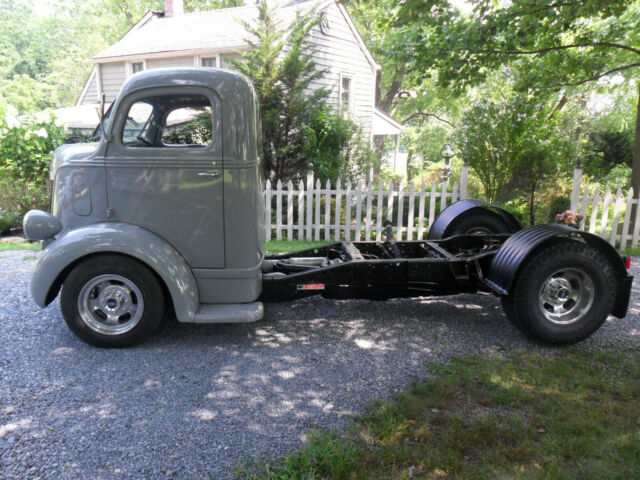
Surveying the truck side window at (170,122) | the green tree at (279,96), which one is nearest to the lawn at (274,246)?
the green tree at (279,96)

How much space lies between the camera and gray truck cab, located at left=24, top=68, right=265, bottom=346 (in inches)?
166

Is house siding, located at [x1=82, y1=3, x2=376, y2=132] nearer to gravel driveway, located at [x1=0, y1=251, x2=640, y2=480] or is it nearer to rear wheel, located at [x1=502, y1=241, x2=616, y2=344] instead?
gravel driveway, located at [x1=0, y1=251, x2=640, y2=480]

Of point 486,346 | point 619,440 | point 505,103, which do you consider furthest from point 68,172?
point 505,103

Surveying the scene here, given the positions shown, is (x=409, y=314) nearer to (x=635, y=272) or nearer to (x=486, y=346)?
(x=486, y=346)

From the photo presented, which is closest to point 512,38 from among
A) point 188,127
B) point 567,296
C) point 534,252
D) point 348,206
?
point 348,206

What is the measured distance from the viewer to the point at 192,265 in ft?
14.6

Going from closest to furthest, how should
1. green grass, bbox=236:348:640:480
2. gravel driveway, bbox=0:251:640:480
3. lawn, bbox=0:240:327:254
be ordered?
1. green grass, bbox=236:348:640:480
2. gravel driveway, bbox=0:251:640:480
3. lawn, bbox=0:240:327:254

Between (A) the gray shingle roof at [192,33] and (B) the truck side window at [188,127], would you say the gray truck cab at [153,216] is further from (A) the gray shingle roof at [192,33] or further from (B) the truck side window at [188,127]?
(A) the gray shingle roof at [192,33]

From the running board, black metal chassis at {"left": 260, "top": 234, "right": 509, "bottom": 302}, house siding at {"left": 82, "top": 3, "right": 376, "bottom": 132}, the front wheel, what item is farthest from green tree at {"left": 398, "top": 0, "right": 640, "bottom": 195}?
house siding at {"left": 82, "top": 3, "right": 376, "bottom": 132}

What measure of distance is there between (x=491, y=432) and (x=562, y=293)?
204cm

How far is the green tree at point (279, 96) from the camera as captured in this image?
10.9 meters

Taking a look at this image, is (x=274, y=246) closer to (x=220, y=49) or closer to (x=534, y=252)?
(x=534, y=252)

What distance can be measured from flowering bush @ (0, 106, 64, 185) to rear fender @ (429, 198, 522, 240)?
8702mm

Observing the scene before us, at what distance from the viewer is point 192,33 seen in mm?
17984
